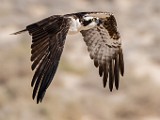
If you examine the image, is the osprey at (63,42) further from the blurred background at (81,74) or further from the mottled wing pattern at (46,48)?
the blurred background at (81,74)

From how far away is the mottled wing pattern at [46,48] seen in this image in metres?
7.13

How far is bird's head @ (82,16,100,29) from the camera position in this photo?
336 inches

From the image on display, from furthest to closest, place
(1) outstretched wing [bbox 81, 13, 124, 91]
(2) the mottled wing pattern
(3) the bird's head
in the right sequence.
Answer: (1) outstretched wing [bbox 81, 13, 124, 91] < (3) the bird's head < (2) the mottled wing pattern

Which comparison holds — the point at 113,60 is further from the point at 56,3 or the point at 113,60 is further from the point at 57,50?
the point at 56,3

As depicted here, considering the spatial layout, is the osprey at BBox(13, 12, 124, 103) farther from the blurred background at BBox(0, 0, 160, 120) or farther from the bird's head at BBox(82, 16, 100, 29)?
the blurred background at BBox(0, 0, 160, 120)

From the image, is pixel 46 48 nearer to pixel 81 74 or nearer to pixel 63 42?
pixel 63 42

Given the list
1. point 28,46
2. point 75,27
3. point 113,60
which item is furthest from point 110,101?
point 75,27

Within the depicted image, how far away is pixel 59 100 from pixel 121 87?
1373 millimetres

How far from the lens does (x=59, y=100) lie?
13.3m

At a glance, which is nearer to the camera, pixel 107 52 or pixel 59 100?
pixel 107 52

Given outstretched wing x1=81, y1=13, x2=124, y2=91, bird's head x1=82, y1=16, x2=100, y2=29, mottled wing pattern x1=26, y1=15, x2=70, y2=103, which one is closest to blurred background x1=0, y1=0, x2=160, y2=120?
outstretched wing x1=81, y1=13, x2=124, y2=91

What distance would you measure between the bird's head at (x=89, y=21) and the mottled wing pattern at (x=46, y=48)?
742 millimetres

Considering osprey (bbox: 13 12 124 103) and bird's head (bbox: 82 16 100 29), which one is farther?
bird's head (bbox: 82 16 100 29)

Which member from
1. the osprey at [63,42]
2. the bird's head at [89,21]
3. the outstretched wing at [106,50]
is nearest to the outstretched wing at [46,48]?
the osprey at [63,42]
